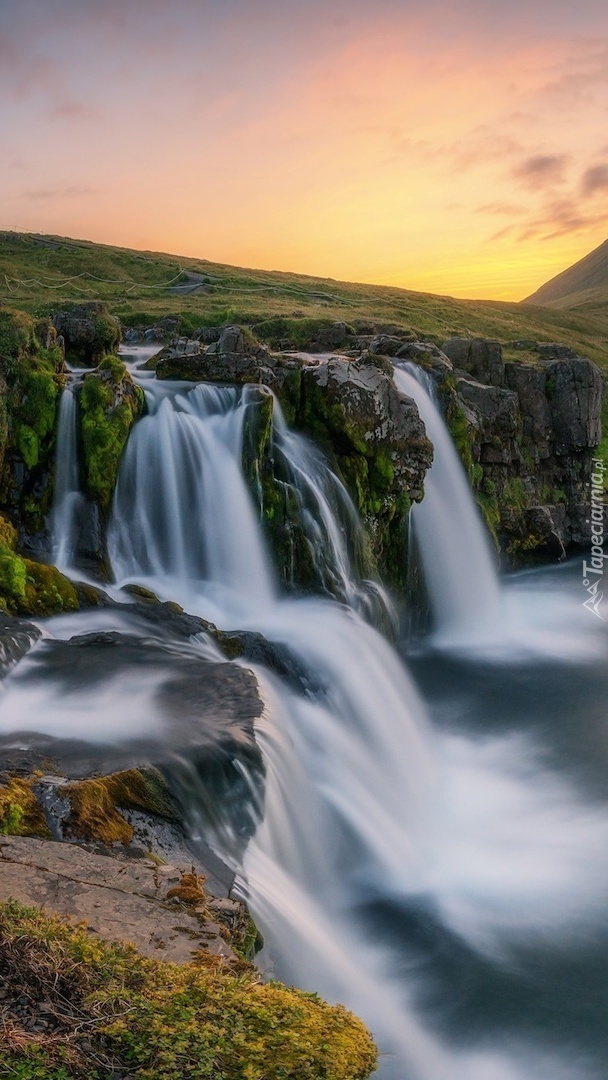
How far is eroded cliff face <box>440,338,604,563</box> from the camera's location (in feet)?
92.8

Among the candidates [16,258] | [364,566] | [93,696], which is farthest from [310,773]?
[16,258]

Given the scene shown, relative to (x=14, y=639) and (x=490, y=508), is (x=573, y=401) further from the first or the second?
(x=14, y=639)

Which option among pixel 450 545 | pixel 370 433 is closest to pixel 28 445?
pixel 370 433

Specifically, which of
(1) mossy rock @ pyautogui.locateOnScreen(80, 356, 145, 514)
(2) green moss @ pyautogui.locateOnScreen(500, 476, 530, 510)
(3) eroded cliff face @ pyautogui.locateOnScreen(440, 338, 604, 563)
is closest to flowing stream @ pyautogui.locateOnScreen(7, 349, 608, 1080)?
(1) mossy rock @ pyautogui.locateOnScreen(80, 356, 145, 514)

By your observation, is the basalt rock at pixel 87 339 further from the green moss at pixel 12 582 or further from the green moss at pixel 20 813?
the green moss at pixel 20 813

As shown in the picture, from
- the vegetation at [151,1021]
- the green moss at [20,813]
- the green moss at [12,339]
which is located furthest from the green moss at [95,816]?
the green moss at [12,339]

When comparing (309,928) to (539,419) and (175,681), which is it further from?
(539,419)

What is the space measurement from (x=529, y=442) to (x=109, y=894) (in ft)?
88.1

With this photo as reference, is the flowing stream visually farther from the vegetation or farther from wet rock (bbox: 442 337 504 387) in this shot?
wet rock (bbox: 442 337 504 387)

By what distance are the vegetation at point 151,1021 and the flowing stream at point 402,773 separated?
2611 mm

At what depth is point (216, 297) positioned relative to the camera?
58906 mm

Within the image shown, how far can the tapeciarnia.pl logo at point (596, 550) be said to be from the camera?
25312 mm

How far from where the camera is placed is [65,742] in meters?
9.02

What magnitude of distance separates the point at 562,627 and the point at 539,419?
10371 mm
